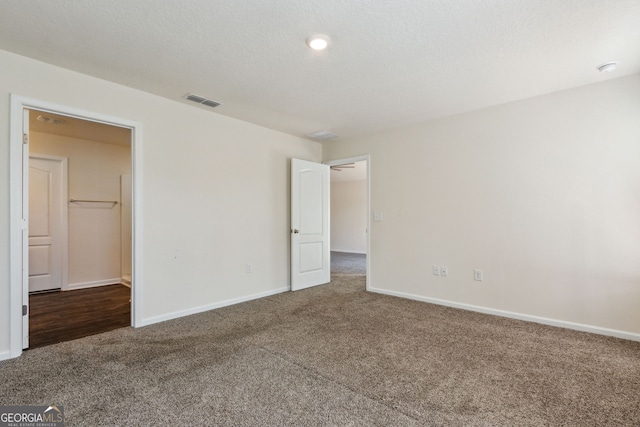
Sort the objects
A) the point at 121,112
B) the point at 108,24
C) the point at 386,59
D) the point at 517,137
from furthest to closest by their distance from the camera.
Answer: the point at 517,137, the point at 121,112, the point at 386,59, the point at 108,24

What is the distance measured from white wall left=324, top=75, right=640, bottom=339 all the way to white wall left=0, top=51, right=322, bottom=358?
1777 millimetres

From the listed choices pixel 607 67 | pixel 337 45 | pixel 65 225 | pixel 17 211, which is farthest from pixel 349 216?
pixel 17 211

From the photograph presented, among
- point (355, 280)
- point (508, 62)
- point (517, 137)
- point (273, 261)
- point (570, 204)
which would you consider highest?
point (508, 62)

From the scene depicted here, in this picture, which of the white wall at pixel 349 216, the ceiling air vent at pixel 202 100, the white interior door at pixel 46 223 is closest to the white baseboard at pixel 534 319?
the ceiling air vent at pixel 202 100

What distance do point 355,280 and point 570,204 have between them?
11.0ft

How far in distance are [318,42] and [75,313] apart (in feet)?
13.6

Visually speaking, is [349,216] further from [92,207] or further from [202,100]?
[202,100]

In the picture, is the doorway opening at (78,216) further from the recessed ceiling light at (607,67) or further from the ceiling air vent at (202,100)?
the recessed ceiling light at (607,67)

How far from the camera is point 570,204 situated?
3.20 meters

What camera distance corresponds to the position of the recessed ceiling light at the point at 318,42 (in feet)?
7.38

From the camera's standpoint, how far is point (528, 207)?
3438 mm

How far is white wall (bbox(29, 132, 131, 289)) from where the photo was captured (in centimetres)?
509

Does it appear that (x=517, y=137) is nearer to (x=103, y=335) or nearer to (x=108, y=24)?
(x=108, y=24)

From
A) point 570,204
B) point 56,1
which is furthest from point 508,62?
point 56,1
